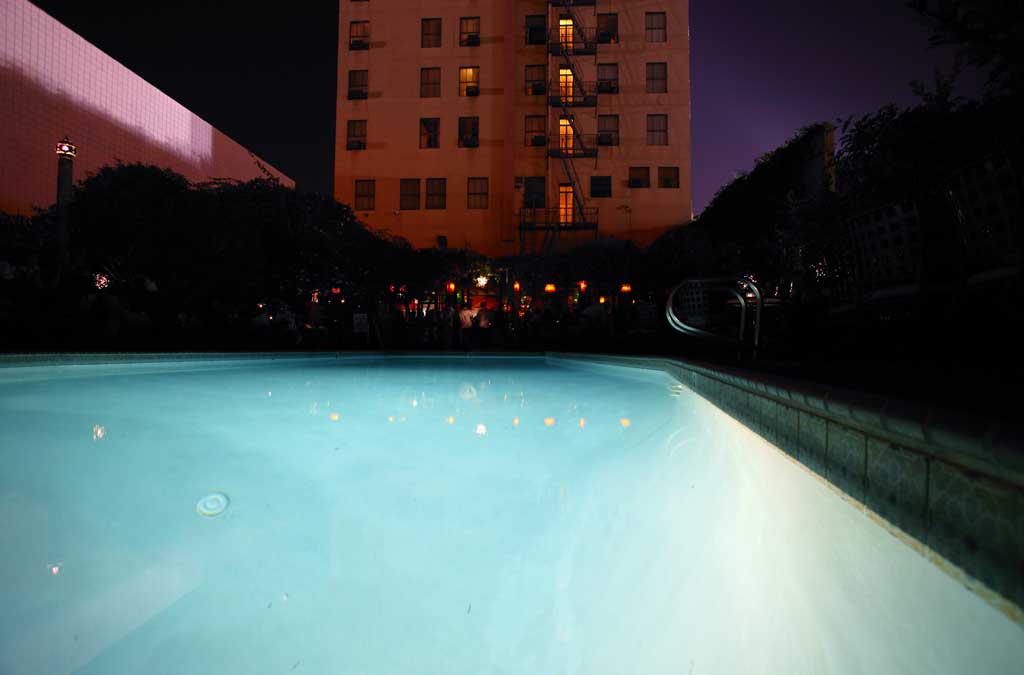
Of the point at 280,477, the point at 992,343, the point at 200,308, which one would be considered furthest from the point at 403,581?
the point at 200,308

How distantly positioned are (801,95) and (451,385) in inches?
468

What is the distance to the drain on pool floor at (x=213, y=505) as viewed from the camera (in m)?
1.84

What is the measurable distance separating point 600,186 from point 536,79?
5.73 metres

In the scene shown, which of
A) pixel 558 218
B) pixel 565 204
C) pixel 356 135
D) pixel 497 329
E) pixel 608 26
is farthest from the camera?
pixel 356 135

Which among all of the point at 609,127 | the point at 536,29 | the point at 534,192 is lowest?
the point at 534,192

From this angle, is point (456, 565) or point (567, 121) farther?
point (567, 121)

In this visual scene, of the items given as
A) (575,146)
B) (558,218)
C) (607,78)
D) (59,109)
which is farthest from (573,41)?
(59,109)

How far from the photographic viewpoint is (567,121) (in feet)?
78.5

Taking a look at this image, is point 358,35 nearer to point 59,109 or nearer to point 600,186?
point 600,186

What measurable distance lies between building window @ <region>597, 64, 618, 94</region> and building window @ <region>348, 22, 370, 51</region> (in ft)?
34.7

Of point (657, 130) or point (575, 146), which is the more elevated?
point (657, 130)

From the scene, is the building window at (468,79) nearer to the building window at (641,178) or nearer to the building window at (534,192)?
the building window at (534,192)

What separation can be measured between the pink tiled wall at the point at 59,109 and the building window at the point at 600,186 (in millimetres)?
20820

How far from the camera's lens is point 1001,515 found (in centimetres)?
92
